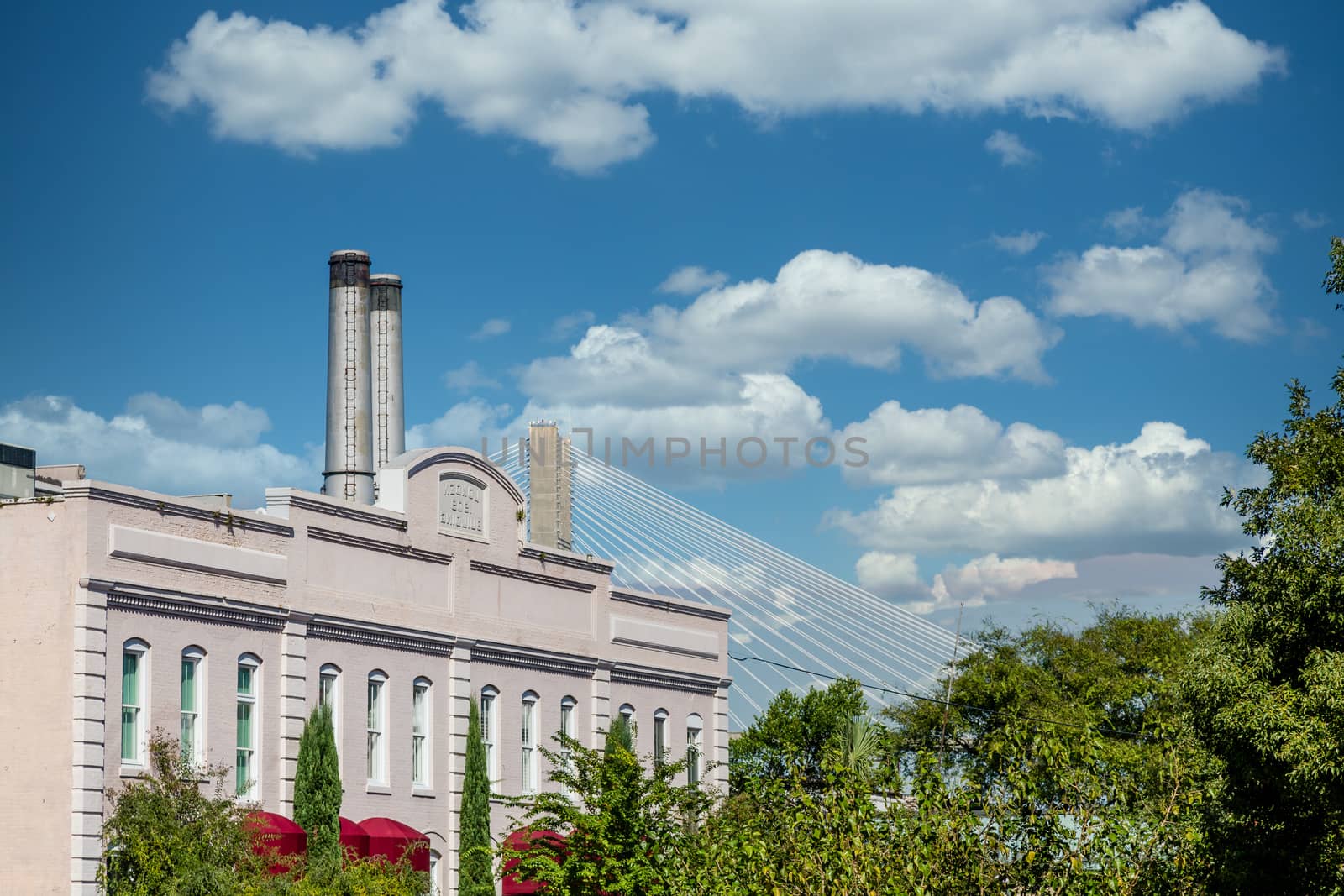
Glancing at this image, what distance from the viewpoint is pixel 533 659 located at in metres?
44.0

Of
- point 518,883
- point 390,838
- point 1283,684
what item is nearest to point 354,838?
point 390,838

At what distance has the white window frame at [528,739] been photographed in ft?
143

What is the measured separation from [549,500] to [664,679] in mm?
6629

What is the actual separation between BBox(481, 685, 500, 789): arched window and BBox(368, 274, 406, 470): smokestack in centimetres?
891

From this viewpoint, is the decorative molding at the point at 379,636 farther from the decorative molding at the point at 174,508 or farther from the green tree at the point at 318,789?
the decorative molding at the point at 174,508

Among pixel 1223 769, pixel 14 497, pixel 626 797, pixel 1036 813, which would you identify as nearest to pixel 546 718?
pixel 626 797

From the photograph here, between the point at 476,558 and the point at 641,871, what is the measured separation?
1249cm

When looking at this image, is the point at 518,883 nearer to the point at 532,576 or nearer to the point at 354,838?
the point at 354,838

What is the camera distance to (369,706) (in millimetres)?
38844

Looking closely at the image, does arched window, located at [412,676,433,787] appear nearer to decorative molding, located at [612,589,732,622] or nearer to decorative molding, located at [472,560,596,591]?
decorative molding, located at [472,560,596,591]

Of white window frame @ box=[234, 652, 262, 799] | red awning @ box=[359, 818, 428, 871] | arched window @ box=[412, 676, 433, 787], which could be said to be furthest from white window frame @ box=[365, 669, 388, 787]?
white window frame @ box=[234, 652, 262, 799]

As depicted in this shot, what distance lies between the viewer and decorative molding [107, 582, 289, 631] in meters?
32.1

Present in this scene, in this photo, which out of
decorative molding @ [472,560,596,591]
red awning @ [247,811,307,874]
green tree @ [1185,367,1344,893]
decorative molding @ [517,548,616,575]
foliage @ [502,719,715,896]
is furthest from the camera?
decorative molding @ [517,548,616,575]

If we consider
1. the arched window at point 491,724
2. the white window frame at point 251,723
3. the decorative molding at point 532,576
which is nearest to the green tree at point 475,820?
the arched window at point 491,724
